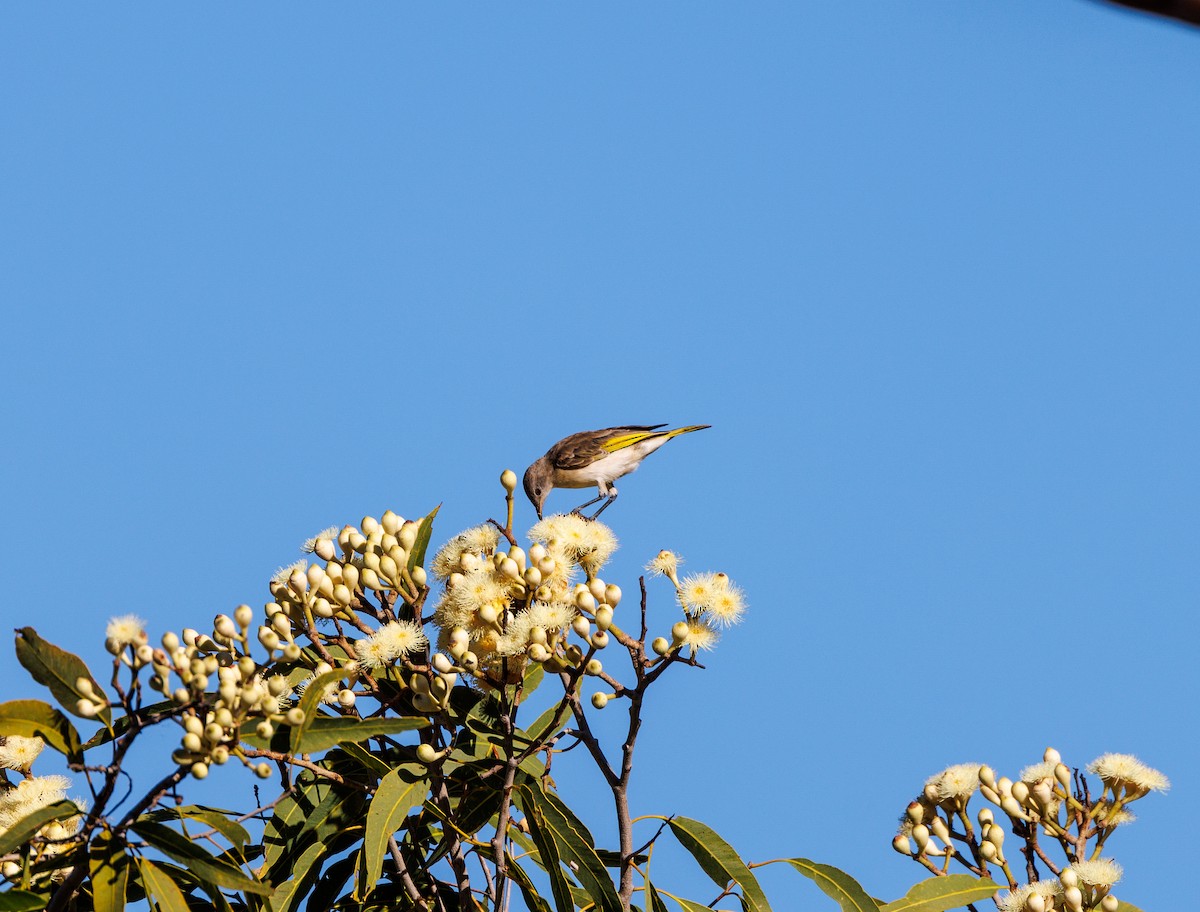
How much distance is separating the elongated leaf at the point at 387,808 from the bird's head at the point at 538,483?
4.11m

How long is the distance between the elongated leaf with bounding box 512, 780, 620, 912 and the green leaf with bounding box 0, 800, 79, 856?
3.38ft

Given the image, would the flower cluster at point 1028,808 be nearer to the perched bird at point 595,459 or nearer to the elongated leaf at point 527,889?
the elongated leaf at point 527,889

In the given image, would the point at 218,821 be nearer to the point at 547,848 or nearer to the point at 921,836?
the point at 547,848

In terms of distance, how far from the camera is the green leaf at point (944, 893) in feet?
9.87

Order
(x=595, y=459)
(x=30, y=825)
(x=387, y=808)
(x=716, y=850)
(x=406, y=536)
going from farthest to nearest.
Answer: (x=595, y=459), (x=406, y=536), (x=716, y=850), (x=387, y=808), (x=30, y=825)

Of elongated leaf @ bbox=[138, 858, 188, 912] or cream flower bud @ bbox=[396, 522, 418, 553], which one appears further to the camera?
cream flower bud @ bbox=[396, 522, 418, 553]

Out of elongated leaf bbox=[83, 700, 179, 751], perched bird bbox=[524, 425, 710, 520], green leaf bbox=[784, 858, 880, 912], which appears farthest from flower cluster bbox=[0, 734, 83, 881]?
perched bird bbox=[524, 425, 710, 520]

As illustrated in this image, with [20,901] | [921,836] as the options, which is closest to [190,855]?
[20,901]

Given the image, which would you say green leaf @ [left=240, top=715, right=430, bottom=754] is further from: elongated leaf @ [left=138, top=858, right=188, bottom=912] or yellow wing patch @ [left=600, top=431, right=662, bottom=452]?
yellow wing patch @ [left=600, top=431, right=662, bottom=452]

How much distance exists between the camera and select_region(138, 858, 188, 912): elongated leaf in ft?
8.98

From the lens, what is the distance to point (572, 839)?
3.09 meters

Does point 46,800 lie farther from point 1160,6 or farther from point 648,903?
point 1160,6

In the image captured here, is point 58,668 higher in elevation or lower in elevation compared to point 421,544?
lower

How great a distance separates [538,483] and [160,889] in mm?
4466
